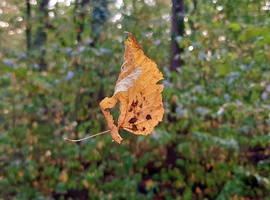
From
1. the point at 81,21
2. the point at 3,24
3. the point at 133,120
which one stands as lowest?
the point at 3,24

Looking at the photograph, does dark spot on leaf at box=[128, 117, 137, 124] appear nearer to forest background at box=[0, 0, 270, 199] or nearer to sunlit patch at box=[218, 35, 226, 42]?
forest background at box=[0, 0, 270, 199]

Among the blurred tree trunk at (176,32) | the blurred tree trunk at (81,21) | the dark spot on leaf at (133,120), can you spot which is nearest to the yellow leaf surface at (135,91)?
the dark spot on leaf at (133,120)

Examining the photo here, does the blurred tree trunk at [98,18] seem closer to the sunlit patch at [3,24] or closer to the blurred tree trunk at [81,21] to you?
the blurred tree trunk at [81,21]

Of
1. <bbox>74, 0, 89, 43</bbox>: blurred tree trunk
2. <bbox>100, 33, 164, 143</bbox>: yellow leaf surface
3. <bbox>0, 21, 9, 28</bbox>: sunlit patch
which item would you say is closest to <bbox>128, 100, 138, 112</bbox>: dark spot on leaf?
<bbox>100, 33, 164, 143</bbox>: yellow leaf surface

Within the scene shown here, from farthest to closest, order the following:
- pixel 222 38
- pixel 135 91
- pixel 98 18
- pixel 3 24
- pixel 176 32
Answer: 1. pixel 3 24
2. pixel 176 32
3. pixel 98 18
4. pixel 222 38
5. pixel 135 91

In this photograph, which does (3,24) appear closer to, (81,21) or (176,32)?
(81,21)

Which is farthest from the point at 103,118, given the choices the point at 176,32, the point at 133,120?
the point at 133,120
